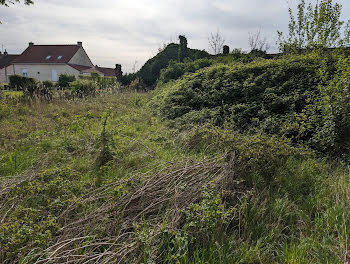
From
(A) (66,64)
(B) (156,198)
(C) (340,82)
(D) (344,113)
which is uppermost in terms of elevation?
(A) (66,64)

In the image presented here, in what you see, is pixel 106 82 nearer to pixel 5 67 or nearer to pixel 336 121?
pixel 336 121

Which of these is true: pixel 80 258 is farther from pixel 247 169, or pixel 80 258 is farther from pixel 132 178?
pixel 247 169

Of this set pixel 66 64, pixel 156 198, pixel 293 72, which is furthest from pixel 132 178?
pixel 66 64

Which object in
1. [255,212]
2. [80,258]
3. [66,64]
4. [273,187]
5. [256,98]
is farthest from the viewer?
[66,64]

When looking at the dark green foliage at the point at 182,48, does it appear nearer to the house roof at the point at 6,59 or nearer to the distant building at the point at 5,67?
the distant building at the point at 5,67

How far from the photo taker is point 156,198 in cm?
300

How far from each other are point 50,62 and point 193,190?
127 ft

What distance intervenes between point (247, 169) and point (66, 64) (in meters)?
36.5

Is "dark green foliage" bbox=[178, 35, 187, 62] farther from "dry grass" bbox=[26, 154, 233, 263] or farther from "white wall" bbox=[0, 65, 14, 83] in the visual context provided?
"white wall" bbox=[0, 65, 14, 83]

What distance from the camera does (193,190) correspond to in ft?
9.77

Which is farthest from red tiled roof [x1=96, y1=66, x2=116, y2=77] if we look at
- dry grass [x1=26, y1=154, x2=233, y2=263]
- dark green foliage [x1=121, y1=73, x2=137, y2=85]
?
dry grass [x1=26, y1=154, x2=233, y2=263]

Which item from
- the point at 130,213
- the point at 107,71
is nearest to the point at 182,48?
the point at 130,213

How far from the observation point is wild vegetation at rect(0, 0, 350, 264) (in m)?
2.34

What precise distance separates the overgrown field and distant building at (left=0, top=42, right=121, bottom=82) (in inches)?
1280
